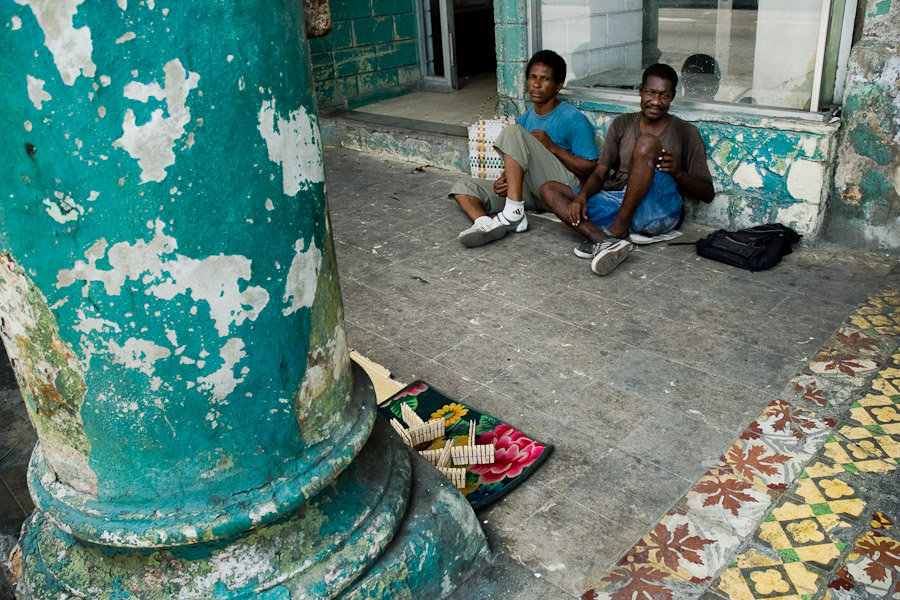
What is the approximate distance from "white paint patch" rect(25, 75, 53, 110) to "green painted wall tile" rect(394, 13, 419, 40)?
6804 millimetres

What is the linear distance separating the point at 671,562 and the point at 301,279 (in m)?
1.45

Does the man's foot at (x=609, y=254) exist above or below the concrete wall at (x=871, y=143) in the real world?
below

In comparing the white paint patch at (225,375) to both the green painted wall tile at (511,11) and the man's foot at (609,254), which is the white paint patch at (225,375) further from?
the green painted wall tile at (511,11)

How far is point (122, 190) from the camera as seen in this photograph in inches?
63.2

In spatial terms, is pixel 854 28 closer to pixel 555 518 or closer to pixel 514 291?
pixel 514 291

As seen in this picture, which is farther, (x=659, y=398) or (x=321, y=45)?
(x=321, y=45)

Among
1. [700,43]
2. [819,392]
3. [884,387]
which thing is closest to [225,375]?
[819,392]

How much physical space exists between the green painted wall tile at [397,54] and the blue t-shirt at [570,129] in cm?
323

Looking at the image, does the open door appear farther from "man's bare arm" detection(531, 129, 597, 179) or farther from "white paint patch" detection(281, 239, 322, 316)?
"white paint patch" detection(281, 239, 322, 316)

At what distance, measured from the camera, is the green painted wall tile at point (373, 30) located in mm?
7629

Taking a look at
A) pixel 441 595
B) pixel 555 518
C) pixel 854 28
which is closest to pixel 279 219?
pixel 441 595

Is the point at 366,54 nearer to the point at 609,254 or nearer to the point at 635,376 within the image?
the point at 609,254

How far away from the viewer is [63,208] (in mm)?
1623

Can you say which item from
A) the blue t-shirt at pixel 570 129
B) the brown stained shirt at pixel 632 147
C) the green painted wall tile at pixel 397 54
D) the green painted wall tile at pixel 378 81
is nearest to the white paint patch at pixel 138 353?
the brown stained shirt at pixel 632 147
